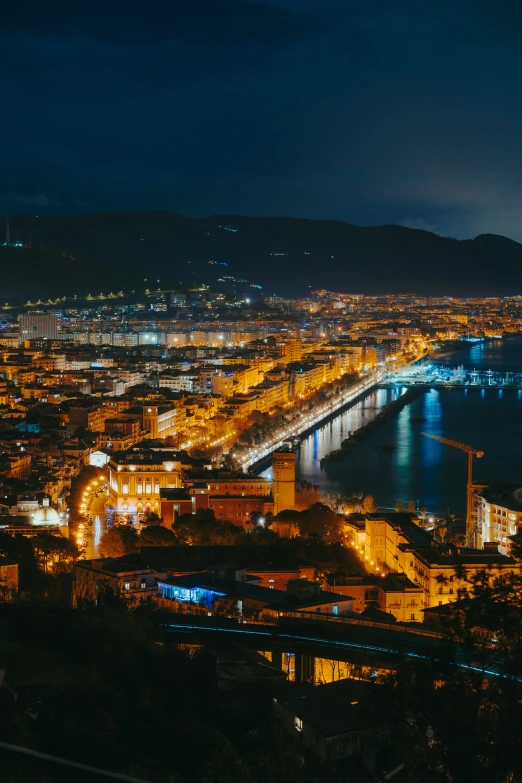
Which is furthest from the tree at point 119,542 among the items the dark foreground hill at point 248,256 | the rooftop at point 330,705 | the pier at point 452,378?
the dark foreground hill at point 248,256

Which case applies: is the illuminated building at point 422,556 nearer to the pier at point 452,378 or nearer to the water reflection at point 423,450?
the water reflection at point 423,450

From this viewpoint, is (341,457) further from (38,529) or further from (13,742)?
(13,742)

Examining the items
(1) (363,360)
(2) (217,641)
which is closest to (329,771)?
(2) (217,641)

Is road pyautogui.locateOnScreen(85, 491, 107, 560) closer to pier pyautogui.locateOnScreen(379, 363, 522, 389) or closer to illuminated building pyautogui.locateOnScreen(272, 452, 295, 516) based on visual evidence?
illuminated building pyautogui.locateOnScreen(272, 452, 295, 516)

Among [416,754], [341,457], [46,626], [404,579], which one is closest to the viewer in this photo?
[416,754]

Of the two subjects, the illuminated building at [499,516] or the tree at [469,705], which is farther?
the illuminated building at [499,516]

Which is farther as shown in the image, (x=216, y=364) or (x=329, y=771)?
(x=216, y=364)
